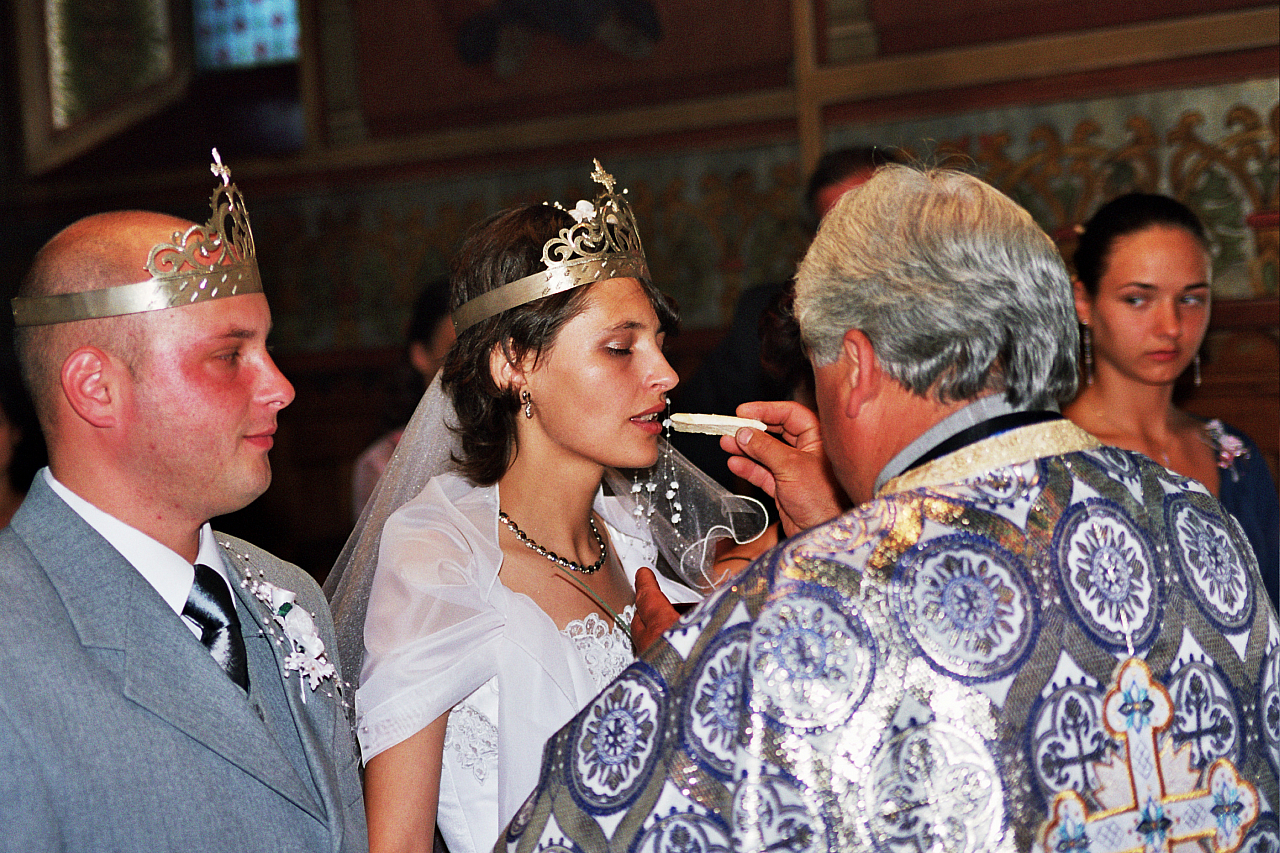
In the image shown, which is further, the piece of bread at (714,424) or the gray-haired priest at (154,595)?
the piece of bread at (714,424)

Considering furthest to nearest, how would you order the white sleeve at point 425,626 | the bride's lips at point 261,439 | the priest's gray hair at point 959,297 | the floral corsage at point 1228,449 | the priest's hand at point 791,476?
the floral corsage at point 1228,449 < the priest's hand at point 791,476 < the white sleeve at point 425,626 < the bride's lips at point 261,439 < the priest's gray hair at point 959,297

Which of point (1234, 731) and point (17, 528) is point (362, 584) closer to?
point (17, 528)

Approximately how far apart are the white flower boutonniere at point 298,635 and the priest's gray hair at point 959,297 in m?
0.86

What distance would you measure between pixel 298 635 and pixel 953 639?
934 millimetres

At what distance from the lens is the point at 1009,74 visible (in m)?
4.76

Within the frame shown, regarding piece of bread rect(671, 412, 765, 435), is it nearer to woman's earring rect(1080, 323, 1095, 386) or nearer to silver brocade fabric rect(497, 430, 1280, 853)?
silver brocade fabric rect(497, 430, 1280, 853)

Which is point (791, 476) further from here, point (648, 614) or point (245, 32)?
point (245, 32)

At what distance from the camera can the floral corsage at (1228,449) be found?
10.4 feet

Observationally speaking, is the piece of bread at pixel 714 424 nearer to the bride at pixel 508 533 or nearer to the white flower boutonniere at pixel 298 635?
the bride at pixel 508 533

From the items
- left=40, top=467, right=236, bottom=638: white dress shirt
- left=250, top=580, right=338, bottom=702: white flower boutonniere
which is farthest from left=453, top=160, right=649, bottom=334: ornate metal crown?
left=40, top=467, right=236, bottom=638: white dress shirt

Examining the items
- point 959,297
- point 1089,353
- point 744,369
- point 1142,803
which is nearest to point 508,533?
point 959,297

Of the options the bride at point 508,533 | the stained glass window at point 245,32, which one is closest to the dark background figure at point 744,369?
the bride at point 508,533

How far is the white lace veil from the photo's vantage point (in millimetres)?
2205

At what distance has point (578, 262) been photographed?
2.15m
